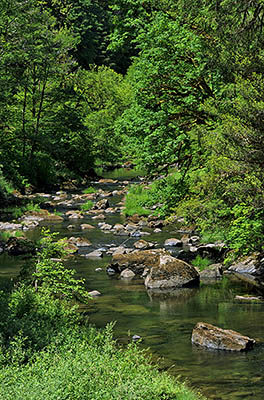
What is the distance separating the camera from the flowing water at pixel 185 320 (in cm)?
910

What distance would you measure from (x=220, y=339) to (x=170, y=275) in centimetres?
499

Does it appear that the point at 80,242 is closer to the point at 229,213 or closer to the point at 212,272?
the point at 212,272

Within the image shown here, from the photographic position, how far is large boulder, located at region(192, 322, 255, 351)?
Answer: 34.3 ft

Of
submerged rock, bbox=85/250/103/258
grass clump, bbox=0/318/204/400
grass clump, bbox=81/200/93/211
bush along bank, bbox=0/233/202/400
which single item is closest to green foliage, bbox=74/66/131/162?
grass clump, bbox=81/200/93/211

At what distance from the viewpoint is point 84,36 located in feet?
260

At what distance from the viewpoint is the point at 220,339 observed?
10586 millimetres

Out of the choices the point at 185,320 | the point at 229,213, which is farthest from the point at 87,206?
the point at 185,320

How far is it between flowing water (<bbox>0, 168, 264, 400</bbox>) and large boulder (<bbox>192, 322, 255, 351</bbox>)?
15 cm

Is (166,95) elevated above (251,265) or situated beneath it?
elevated above

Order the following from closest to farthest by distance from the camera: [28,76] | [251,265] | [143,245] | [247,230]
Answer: [247,230], [251,265], [143,245], [28,76]

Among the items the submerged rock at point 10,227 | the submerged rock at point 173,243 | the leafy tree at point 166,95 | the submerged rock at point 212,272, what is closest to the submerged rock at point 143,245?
the submerged rock at point 173,243

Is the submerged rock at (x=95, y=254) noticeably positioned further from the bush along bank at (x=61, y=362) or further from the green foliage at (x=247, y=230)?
the bush along bank at (x=61, y=362)

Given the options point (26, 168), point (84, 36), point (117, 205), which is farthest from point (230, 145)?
point (84, 36)

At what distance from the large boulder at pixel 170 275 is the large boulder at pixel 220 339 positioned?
440 centimetres
